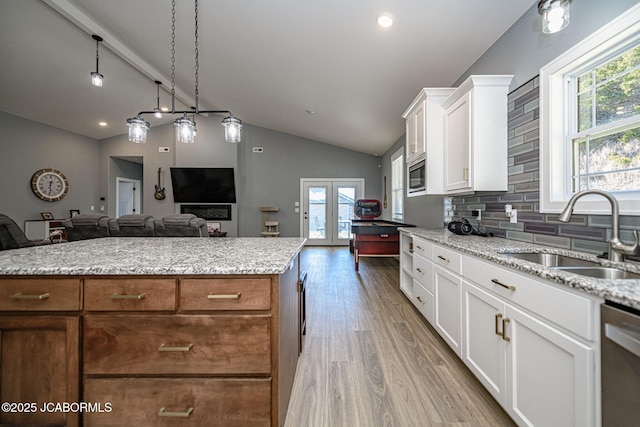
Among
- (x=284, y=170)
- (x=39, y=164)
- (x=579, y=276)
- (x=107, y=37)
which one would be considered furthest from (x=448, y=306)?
(x=39, y=164)

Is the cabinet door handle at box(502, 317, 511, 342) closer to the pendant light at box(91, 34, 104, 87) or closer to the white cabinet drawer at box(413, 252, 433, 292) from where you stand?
the white cabinet drawer at box(413, 252, 433, 292)

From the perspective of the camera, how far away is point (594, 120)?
154 centimetres

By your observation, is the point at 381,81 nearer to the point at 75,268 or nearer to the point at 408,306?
the point at 408,306

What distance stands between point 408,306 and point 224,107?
5.96 meters

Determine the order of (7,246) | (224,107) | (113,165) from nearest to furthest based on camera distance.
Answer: (7,246), (224,107), (113,165)

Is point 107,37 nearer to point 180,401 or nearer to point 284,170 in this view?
point 284,170

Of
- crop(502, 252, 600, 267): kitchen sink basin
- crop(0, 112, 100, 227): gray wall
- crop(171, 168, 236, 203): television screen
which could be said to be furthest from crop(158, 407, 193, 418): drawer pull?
crop(0, 112, 100, 227): gray wall

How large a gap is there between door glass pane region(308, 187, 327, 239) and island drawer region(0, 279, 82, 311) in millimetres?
6452

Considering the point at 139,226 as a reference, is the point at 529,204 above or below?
above

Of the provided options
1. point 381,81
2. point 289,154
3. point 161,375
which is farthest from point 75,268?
point 289,154

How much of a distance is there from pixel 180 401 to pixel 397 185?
590 cm

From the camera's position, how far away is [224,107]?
624 cm

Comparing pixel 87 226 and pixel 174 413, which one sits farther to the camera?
pixel 87 226

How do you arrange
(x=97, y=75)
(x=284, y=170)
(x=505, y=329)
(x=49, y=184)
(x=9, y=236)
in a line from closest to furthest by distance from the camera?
(x=505, y=329) < (x=9, y=236) < (x=97, y=75) < (x=49, y=184) < (x=284, y=170)
